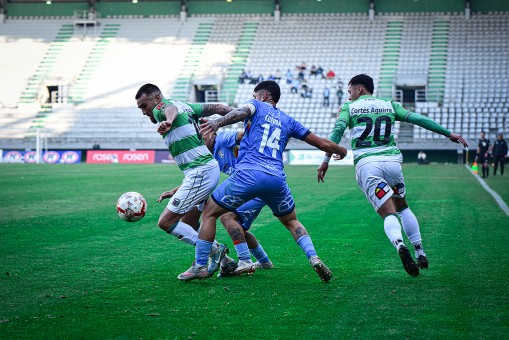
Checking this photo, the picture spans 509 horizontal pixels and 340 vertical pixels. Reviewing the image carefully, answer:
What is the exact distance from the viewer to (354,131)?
898cm

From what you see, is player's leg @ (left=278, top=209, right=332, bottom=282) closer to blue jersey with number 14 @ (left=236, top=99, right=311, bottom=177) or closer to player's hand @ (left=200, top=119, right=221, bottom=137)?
blue jersey with number 14 @ (left=236, top=99, right=311, bottom=177)

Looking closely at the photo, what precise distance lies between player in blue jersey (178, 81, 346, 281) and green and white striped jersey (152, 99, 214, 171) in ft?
1.94

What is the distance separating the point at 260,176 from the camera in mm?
8109

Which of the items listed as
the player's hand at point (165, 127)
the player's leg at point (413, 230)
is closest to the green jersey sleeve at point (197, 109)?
the player's hand at point (165, 127)

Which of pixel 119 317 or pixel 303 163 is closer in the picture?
pixel 119 317

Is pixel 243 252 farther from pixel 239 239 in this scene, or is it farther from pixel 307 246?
pixel 307 246

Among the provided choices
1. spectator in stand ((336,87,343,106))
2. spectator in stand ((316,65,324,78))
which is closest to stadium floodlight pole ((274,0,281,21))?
spectator in stand ((316,65,324,78))

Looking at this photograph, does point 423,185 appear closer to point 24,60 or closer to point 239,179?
point 239,179

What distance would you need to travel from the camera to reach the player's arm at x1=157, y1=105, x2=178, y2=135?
7.97 m

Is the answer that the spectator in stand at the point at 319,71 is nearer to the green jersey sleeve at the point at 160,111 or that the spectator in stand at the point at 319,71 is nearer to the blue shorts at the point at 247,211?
the blue shorts at the point at 247,211

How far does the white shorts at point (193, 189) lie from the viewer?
340 inches

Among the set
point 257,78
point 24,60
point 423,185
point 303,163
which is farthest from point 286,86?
point 423,185

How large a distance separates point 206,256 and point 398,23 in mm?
50166

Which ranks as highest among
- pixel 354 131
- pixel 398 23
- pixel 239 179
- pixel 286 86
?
pixel 398 23
